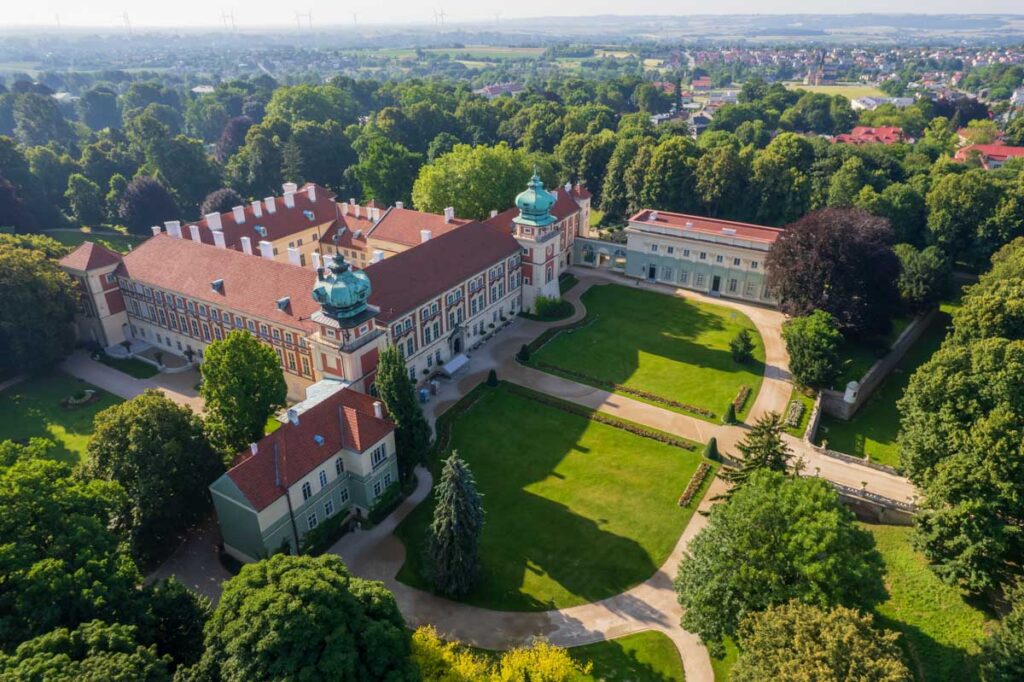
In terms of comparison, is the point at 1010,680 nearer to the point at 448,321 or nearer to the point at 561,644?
the point at 561,644

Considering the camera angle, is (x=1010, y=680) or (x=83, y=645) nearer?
(x=83, y=645)

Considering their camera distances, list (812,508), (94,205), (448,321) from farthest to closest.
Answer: (94,205) → (448,321) → (812,508)

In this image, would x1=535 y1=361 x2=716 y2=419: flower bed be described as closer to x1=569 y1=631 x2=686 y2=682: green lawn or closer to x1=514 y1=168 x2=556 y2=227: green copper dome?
x1=514 y1=168 x2=556 y2=227: green copper dome

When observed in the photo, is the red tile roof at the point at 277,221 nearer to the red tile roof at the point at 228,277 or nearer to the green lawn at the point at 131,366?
the red tile roof at the point at 228,277

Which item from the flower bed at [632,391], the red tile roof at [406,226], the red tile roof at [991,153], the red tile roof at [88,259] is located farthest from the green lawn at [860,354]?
the red tile roof at [88,259]

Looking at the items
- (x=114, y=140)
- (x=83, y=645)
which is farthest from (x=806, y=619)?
(x=114, y=140)

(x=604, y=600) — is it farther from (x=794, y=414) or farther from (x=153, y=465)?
(x=153, y=465)

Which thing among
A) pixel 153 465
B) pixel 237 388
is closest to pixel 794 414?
pixel 237 388
